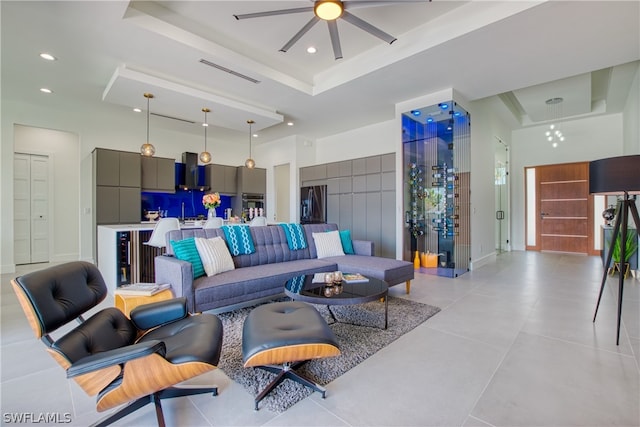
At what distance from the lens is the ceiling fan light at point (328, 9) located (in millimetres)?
2561

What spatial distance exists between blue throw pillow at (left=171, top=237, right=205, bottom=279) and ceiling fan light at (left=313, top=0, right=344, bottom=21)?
2.55 meters

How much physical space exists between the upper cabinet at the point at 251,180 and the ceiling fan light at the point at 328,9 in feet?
18.3

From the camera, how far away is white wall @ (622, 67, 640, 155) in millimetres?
4457

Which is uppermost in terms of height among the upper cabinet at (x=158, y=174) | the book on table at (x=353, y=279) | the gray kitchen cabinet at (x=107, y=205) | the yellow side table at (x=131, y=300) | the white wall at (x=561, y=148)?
the white wall at (x=561, y=148)

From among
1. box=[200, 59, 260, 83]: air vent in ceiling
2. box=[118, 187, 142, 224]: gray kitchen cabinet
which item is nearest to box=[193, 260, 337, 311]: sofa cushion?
box=[200, 59, 260, 83]: air vent in ceiling

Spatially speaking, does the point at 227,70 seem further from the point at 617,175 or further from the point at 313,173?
the point at 617,175

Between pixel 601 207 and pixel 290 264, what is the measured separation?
7329mm

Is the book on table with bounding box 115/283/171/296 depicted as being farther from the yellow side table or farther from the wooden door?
the wooden door

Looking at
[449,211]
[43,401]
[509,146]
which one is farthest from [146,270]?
[509,146]

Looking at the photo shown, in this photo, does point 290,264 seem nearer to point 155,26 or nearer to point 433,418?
point 433,418

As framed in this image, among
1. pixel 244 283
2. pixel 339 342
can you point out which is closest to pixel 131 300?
pixel 244 283

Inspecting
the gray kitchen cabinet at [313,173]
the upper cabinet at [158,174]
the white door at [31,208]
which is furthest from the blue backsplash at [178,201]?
the gray kitchen cabinet at [313,173]

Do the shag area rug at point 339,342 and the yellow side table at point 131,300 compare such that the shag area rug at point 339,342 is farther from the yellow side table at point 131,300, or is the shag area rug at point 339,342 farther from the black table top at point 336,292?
the yellow side table at point 131,300

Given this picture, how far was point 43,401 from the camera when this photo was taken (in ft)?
5.62
